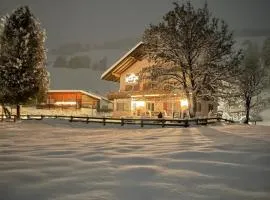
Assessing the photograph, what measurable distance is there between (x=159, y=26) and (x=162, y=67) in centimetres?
411

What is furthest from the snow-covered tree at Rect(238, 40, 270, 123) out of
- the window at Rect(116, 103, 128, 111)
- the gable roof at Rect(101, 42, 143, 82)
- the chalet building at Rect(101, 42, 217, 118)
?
the window at Rect(116, 103, 128, 111)

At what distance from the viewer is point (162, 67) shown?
31.6 metres

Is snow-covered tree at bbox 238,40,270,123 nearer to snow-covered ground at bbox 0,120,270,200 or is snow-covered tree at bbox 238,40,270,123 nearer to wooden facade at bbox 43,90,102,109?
wooden facade at bbox 43,90,102,109

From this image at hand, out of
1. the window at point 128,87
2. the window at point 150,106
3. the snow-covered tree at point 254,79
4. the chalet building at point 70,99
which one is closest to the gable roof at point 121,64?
the window at point 128,87

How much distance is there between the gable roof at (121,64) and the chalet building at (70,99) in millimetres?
15995

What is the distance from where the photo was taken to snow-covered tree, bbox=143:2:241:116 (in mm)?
30531

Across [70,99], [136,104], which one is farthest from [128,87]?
[70,99]

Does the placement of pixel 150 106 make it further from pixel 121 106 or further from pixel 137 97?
pixel 121 106

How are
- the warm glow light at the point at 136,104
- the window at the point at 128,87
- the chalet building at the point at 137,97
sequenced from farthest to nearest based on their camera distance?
the window at the point at 128,87 < the warm glow light at the point at 136,104 < the chalet building at the point at 137,97

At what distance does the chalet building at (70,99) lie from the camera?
5906 centimetres

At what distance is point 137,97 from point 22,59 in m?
15.1

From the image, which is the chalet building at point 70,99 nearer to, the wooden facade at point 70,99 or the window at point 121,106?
the wooden facade at point 70,99

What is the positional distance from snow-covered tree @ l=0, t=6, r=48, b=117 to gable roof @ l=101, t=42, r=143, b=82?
28.7 feet

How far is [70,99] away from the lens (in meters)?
59.7
